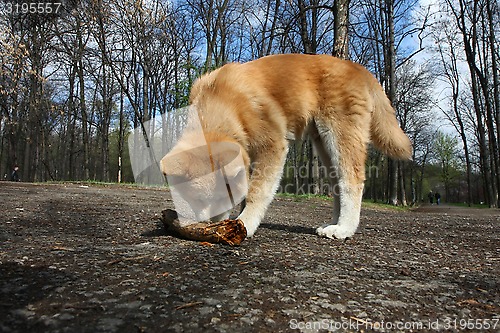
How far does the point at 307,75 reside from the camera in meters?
4.46

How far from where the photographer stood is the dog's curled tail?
15.9ft

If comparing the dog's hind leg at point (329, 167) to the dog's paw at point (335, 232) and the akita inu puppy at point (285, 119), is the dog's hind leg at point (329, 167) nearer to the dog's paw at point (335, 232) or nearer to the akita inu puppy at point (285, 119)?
the akita inu puppy at point (285, 119)

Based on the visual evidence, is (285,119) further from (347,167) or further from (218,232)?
(218,232)

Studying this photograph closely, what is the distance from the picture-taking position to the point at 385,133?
191 inches

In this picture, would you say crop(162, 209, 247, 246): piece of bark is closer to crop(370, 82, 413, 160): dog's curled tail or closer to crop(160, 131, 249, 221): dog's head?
crop(160, 131, 249, 221): dog's head

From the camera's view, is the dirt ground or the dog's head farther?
the dog's head

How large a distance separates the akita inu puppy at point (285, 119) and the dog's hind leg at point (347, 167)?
0.04 ft

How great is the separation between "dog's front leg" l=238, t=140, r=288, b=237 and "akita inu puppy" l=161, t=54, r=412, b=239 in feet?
0.03

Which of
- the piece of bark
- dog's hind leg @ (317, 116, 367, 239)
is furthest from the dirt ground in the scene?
dog's hind leg @ (317, 116, 367, 239)

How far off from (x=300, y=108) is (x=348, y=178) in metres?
0.97

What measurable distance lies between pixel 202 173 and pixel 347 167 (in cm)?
174

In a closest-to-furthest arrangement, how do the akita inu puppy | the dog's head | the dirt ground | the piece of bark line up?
1. the dirt ground
2. the piece of bark
3. the dog's head
4. the akita inu puppy

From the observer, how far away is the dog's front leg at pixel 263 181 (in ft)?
13.0

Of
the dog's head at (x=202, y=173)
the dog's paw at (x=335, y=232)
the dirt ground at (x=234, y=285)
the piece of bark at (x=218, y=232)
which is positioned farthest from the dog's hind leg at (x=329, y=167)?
the piece of bark at (x=218, y=232)
